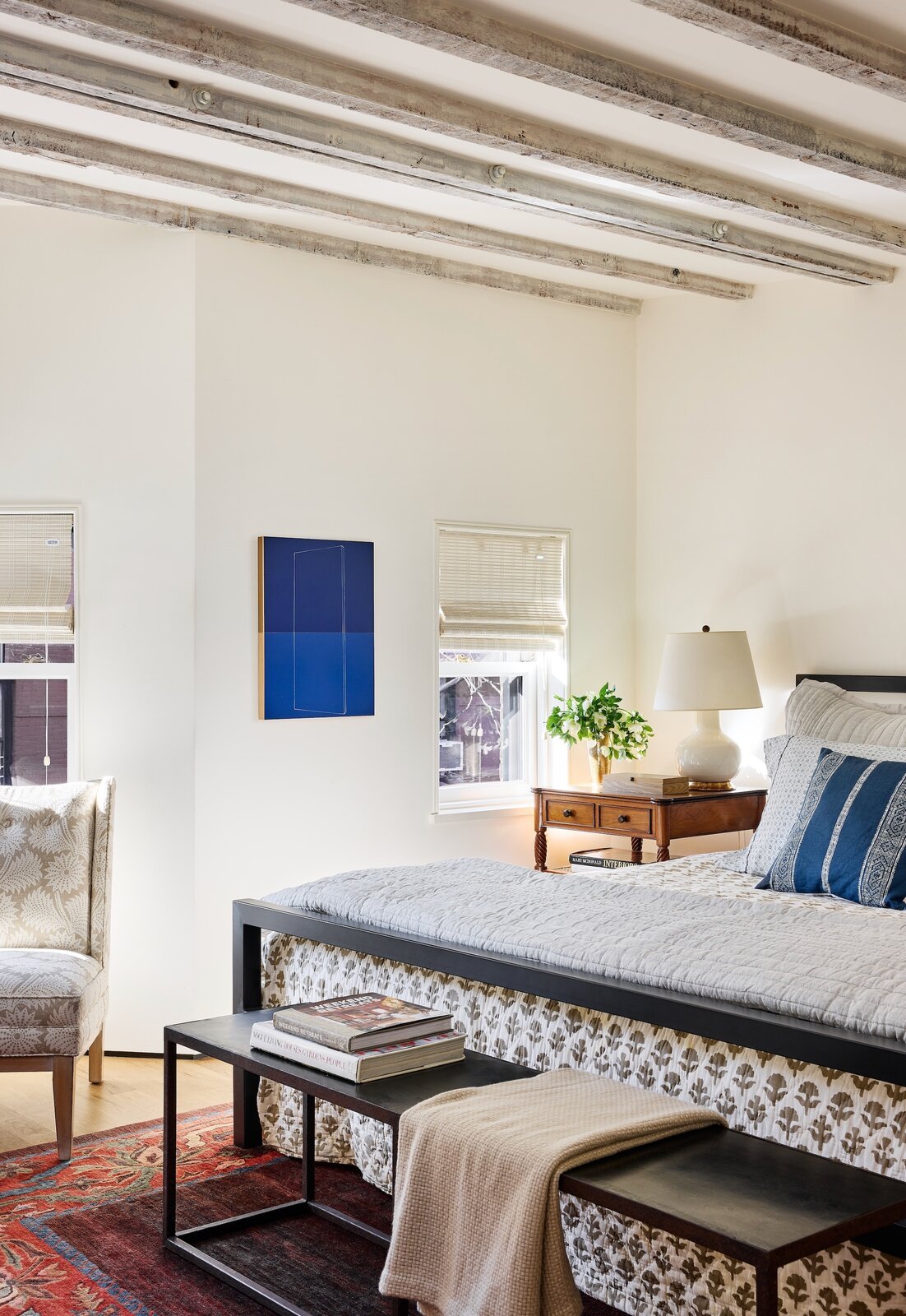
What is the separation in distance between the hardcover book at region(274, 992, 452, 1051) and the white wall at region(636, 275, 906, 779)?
274 cm

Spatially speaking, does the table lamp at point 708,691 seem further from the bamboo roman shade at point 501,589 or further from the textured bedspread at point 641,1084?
the textured bedspread at point 641,1084

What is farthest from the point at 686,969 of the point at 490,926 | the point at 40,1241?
the point at 40,1241

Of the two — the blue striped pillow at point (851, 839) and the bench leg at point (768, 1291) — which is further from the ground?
the blue striped pillow at point (851, 839)

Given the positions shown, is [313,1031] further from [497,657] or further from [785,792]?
[497,657]

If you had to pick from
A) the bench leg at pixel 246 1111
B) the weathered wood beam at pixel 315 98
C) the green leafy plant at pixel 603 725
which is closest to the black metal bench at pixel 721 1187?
the bench leg at pixel 246 1111

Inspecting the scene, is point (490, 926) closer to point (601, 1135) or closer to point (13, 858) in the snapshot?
point (601, 1135)

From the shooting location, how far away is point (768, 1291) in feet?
5.62

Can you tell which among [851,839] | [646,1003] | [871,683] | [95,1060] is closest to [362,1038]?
[646,1003]

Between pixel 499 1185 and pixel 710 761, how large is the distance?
3.21m

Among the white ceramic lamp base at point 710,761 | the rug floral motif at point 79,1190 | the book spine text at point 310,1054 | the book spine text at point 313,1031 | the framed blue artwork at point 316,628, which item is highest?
the framed blue artwork at point 316,628

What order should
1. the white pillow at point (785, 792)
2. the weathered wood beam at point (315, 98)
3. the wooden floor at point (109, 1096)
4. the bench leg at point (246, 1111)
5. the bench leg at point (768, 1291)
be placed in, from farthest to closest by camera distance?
the white pillow at point (785, 792)
the wooden floor at point (109, 1096)
the bench leg at point (246, 1111)
the weathered wood beam at point (315, 98)
the bench leg at point (768, 1291)

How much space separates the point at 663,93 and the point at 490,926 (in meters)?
1.98

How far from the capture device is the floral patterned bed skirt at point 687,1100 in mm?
2176

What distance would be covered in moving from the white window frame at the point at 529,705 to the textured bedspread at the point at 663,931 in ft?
4.88
